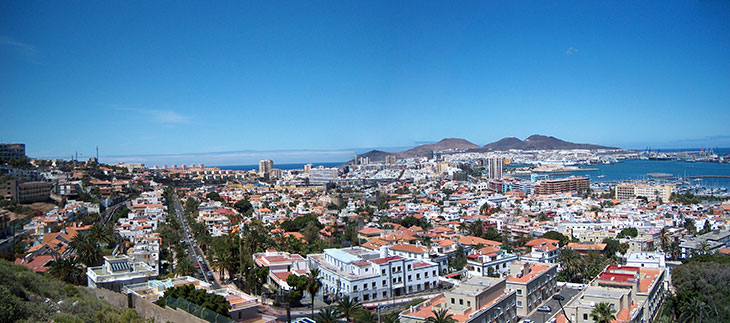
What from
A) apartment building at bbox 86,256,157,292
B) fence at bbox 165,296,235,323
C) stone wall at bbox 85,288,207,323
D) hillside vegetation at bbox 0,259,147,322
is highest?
hillside vegetation at bbox 0,259,147,322

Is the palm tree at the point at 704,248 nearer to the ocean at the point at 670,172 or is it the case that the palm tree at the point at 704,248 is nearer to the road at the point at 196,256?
the road at the point at 196,256

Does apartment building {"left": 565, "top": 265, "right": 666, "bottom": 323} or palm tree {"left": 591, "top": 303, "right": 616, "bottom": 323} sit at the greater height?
palm tree {"left": 591, "top": 303, "right": 616, "bottom": 323}

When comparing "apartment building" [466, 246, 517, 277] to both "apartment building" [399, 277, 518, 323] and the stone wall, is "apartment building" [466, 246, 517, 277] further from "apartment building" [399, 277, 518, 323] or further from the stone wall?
the stone wall

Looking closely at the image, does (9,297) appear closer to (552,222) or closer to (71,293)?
(71,293)

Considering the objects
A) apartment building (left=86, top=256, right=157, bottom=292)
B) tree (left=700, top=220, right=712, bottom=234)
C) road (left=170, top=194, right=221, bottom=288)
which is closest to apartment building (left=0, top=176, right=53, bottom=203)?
road (left=170, top=194, right=221, bottom=288)

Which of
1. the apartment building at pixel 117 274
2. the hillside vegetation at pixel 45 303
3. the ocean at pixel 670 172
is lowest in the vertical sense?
the ocean at pixel 670 172

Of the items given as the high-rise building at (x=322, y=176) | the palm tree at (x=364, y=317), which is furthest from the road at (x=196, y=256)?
the high-rise building at (x=322, y=176)
